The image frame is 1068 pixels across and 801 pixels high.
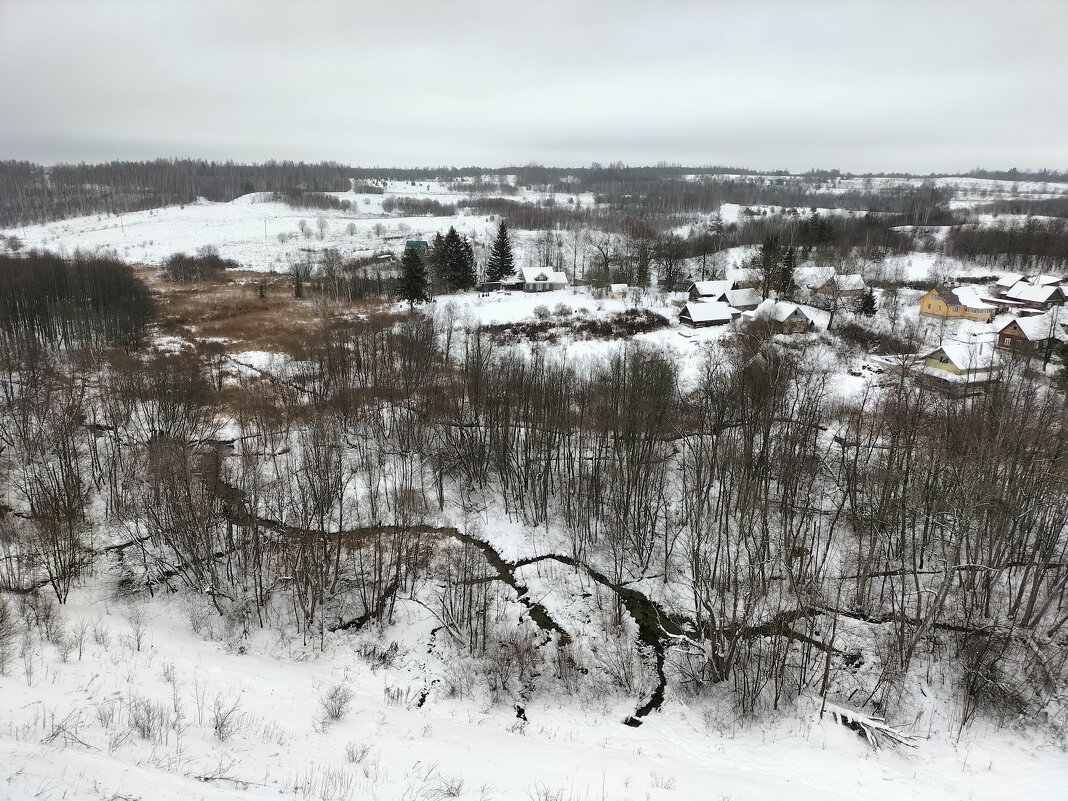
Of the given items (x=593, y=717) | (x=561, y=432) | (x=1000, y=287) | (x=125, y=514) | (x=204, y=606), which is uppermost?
(x=1000, y=287)

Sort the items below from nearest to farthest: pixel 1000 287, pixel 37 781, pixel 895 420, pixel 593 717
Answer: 1. pixel 37 781
2. pixel 593 717
3. pixel 895 420
4. pixel 1000 287

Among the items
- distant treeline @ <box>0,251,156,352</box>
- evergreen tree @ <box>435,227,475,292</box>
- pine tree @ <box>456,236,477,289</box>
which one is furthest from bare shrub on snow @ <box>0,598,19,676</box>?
pine tree @ <box>456,236,477,289</box>

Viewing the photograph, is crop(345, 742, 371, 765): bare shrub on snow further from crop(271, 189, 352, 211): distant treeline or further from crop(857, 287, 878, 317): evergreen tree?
crop(271, 189, 352, 211): distant treeline

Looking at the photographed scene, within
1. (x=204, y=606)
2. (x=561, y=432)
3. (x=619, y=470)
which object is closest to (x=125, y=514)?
(x=204, y=606)

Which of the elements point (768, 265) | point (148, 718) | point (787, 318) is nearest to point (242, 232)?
point (768, 265)

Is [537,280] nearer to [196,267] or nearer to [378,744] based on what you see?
[196,267]

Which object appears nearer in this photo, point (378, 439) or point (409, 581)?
point (409, 581)

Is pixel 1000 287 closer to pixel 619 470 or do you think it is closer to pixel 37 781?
pixel 619 470
